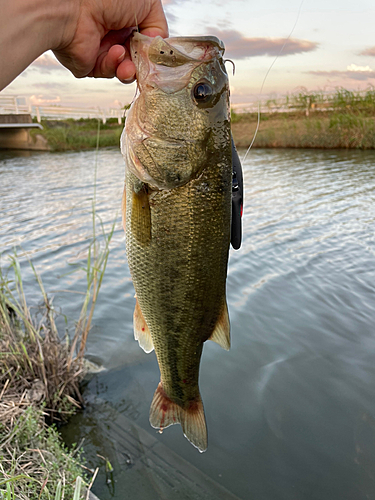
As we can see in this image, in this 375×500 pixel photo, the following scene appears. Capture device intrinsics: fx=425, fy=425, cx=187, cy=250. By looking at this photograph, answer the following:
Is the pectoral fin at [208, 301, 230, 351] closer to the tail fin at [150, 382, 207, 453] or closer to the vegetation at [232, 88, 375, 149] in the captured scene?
the tail fin at [150, 382, 207, 453]

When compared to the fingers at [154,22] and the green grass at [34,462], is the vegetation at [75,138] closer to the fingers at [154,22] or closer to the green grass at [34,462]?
the green grass at [34,462]

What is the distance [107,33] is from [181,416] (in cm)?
206

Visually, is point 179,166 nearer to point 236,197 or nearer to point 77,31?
point 236,197

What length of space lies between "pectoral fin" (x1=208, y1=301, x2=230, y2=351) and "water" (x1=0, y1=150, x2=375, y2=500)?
2.18m

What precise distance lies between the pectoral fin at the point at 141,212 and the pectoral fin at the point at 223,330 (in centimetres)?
53

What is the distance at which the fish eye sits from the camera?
1.78 m

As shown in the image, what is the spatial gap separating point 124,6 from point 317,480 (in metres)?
3.87

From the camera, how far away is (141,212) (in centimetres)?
182

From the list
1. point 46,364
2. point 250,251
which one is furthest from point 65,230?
point 46,364

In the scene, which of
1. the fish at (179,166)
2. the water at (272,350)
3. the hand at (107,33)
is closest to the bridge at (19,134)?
the water at (272,350)

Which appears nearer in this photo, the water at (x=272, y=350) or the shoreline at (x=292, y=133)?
the water at (x=272, y=350)

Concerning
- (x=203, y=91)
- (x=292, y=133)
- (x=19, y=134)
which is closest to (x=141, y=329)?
(x=203, y=91)

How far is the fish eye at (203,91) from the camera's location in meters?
1.78

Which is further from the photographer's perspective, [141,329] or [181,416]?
[181,416]
